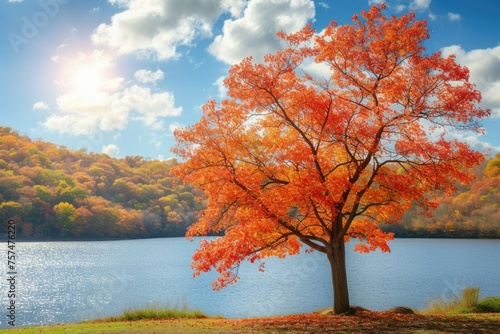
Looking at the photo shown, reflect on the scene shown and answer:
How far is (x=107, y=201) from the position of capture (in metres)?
106

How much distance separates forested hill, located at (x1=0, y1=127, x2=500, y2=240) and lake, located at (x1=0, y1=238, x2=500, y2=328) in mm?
30374

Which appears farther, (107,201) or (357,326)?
(107,201)

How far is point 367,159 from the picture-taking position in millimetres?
18188

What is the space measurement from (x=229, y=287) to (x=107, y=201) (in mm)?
75006

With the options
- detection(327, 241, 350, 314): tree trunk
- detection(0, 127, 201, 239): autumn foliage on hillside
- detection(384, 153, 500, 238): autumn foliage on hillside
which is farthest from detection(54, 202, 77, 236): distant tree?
detection(327, 241, 350, 314): tree trunk

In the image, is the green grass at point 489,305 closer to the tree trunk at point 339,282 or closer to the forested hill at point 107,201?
the tree trunk at point 339,282

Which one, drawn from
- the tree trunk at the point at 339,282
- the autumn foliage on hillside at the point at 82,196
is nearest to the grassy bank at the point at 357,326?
the tree trunk at the point at 339,282

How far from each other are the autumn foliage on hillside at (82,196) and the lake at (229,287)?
30473 millimetres

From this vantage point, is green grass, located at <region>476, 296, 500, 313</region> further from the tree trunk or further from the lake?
the lake

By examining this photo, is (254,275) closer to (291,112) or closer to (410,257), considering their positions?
(410,257)

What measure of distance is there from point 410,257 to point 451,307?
40.8 meters

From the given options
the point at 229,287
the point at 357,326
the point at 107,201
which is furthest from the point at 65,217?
the point at 357,326

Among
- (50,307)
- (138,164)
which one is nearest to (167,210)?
(138,164)

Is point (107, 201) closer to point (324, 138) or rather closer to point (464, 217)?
point (464, 217)
